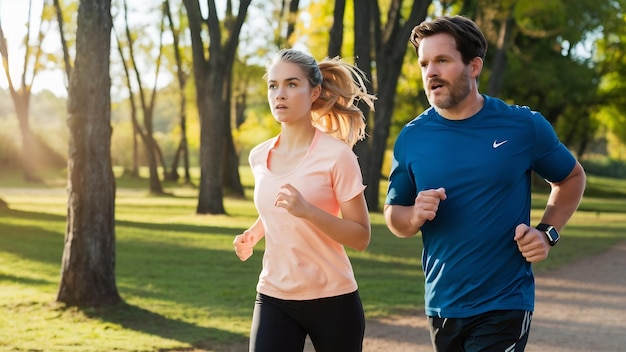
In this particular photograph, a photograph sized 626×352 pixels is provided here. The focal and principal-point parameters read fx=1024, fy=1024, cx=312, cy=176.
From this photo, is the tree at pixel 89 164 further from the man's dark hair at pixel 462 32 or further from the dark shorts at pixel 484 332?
the dark shorts at pixel 484 332

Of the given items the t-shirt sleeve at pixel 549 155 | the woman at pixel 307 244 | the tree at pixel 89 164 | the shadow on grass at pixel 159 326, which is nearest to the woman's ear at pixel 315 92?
the woman at pixel 307 244

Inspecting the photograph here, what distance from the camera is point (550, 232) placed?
422cm

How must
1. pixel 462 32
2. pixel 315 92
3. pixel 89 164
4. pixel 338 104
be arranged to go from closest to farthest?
pixel 462 32 < pixel 315 92 < pixel 338 104 < pixel 89 164

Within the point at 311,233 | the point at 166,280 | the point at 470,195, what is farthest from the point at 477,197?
the point at 166,280

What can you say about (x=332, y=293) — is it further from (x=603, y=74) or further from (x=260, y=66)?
(x=603, y=74)

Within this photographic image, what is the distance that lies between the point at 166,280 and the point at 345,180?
31.6 ft

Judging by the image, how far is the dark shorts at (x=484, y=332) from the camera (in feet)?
13.7

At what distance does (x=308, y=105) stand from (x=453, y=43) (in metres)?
0.91

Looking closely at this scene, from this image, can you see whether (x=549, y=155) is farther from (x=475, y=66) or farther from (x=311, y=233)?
(x=311, y=233)

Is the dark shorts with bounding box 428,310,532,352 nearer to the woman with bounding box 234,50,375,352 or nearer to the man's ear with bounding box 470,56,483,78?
the woman with bounding box 234,50,375,352

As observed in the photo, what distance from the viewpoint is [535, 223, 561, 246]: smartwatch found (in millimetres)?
4191

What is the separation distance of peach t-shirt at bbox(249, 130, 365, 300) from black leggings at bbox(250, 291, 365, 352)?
0.05 meters

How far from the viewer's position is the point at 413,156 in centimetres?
434

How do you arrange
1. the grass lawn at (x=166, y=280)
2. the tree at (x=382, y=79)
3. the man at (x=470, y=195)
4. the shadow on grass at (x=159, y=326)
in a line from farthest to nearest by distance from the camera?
1. the tree at (x=382, y=79)
2. the grass lawn at (x=166, y=280)
3. the shadow on grass at (x=159, y=326)
4. the man at (x=470, y=195)
